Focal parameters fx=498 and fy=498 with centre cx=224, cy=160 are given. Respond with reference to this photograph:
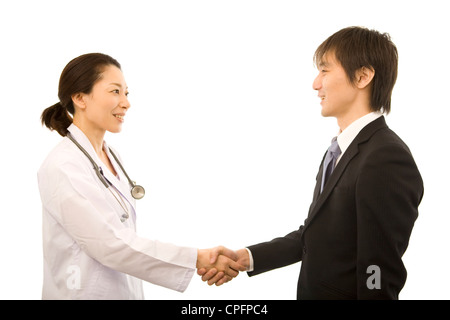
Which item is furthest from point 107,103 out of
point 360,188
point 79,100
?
point 360,188

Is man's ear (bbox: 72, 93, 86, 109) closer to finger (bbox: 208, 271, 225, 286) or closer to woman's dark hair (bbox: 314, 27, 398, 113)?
finger (bbox: 208, 271, 225, 286)

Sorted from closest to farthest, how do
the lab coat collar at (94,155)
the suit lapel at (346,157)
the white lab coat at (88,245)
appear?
1. the suit lapel at (346,157)
2. the white lab coat at (88,245)
3. the lab coat collar at (94,155)

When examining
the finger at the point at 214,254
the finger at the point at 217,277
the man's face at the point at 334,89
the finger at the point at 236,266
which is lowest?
the finger at the point at 217,277

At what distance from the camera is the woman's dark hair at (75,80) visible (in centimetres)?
238

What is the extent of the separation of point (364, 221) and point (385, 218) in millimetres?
76

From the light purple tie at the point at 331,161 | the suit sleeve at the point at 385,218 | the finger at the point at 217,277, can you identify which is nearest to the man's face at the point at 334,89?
the light purple tie at the point at 331,161

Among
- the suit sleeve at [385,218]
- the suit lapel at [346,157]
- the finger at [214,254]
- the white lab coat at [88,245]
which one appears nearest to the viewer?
the suit sleeve at [385,218]

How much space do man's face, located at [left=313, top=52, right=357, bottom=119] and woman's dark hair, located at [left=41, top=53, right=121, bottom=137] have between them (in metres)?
1.05

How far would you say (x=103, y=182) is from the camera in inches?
90.7

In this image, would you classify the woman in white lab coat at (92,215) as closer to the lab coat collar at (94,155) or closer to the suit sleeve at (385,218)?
the lab coat collar at (94,155)

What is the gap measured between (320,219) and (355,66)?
2.19 ft

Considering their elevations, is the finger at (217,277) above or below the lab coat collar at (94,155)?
below

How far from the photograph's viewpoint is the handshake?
8.21ft

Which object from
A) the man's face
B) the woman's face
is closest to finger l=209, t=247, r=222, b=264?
the woman's face
